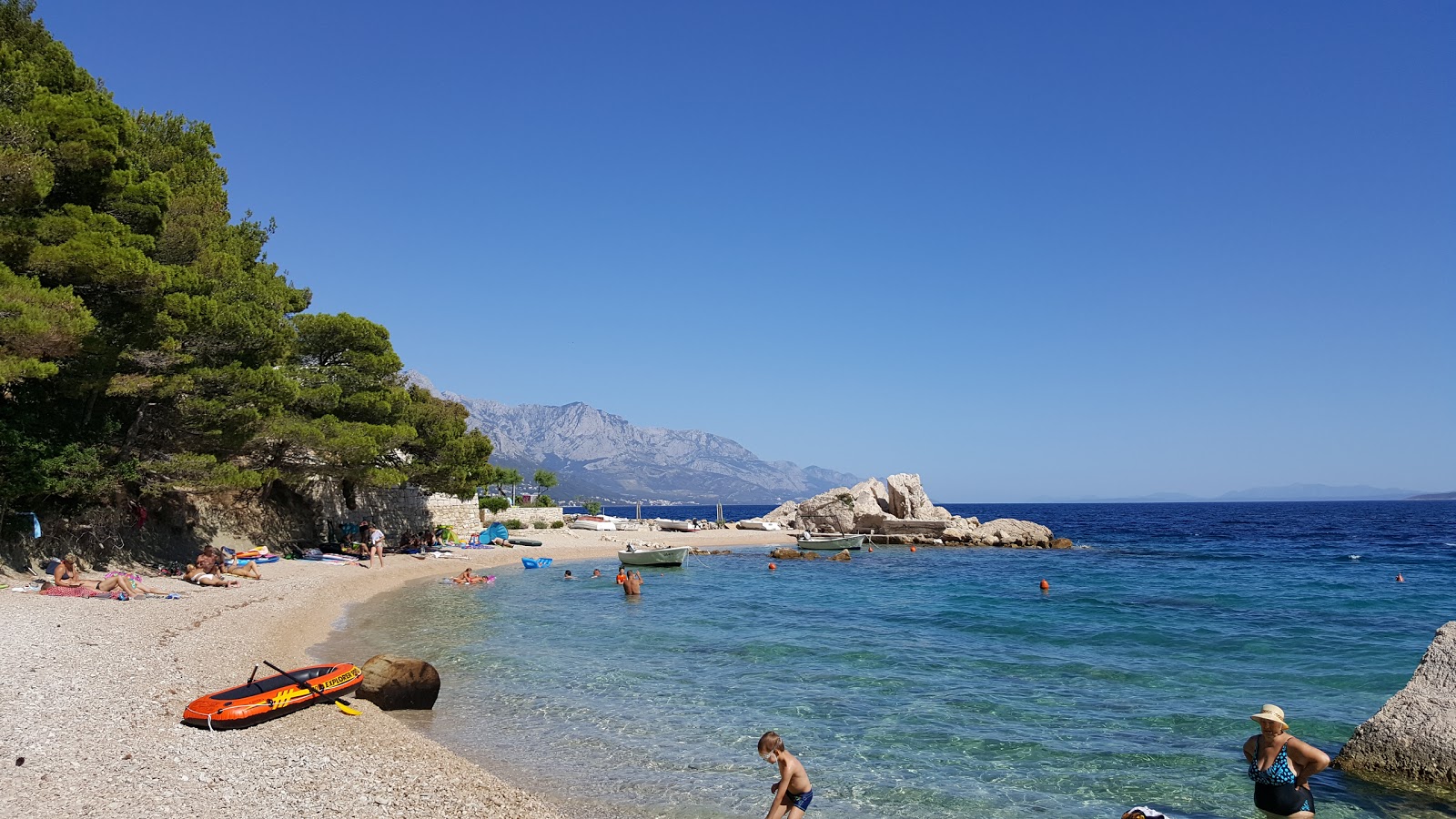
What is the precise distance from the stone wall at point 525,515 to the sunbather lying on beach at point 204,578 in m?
24.8

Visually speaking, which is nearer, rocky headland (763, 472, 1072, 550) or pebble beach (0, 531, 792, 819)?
pebble beach (0, 531, 792, 819)

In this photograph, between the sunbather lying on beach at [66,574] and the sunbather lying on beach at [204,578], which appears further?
the sunbather lying on beach at [204,578]

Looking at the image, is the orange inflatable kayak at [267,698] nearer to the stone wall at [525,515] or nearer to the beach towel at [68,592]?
the beach towel at [68,592]

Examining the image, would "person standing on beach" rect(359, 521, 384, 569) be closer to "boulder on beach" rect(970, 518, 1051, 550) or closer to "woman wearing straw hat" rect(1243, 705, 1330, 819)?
"woman wearing straw hat" rect(1243, 705, 1330, 819)

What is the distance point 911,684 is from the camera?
1380 centimetres

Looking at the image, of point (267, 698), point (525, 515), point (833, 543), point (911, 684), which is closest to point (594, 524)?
point (525, 515)

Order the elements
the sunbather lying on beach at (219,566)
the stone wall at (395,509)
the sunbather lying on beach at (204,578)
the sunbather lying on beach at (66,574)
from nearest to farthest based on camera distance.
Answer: the sunbather lying on beach at (66,574), the sunbather lying on beach at (204,578), the sunbather lying on beach at (219,566), the stone wall at (395,509)

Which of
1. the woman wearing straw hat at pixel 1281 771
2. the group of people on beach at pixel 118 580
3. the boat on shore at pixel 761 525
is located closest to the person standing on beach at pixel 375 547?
the group of people on beach at pixel 118 580

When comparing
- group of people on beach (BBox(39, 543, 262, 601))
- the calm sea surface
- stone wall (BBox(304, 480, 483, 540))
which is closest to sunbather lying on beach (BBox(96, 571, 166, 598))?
group of people on beach (BBox(39, 543, 262, 601))

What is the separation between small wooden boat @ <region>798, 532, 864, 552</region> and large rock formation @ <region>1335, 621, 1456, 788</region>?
37.2 meters

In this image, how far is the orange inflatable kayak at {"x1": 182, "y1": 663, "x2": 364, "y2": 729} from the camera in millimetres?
8906

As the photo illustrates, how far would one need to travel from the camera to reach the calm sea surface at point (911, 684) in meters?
8.81

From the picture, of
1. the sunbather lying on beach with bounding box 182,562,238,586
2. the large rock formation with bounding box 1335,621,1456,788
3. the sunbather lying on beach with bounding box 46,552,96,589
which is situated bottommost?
the large rock formation with bounding box 1335,621,1456,788

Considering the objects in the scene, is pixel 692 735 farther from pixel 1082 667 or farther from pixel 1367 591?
pixel 1367 591
